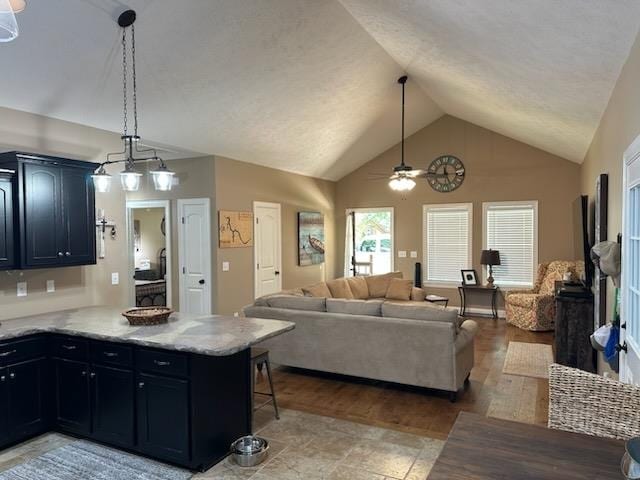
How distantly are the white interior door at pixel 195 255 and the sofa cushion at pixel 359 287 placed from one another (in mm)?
2380

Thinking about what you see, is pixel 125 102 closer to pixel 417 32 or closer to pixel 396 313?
pixel 417 32

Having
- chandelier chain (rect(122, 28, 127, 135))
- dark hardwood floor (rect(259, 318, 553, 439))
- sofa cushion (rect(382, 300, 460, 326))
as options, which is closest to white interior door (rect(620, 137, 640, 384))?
dark hardwood floor (rect(259, 318, 553, 439))

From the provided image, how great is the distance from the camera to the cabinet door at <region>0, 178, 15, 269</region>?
3688mm

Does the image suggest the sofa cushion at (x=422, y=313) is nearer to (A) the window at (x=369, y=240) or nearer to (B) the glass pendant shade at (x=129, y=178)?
(B) the glass pendant shade at (x=129, y=178)

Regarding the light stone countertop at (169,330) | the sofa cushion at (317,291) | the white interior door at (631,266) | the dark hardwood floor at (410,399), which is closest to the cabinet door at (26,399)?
the light stone countertop at (169,330)

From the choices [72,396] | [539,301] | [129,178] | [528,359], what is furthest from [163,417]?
[539,301]

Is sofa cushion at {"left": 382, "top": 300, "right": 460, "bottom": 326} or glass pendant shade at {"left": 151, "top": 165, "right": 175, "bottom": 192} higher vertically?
glass pendant shade at {"left": 151, "top": 165, "right": 175, "bottom": 192}

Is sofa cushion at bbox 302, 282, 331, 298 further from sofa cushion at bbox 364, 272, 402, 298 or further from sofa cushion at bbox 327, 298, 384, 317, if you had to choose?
sofa cushion at bbox 364, 272, 402, 298

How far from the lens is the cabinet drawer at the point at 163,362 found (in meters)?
3.01

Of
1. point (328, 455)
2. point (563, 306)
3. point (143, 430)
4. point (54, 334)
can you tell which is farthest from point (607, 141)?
point (54, 334)

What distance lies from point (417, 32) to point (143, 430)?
431 centimetres

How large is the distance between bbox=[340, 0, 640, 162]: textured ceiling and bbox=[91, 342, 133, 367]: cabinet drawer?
3437mm

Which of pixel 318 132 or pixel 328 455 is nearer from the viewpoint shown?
pixel 328 455

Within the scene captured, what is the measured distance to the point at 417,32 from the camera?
4445 millimetres
